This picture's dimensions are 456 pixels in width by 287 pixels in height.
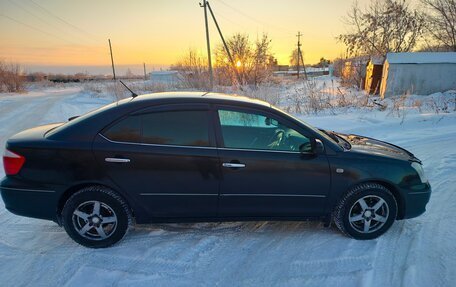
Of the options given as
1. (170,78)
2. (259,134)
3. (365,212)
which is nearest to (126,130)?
(259,134)

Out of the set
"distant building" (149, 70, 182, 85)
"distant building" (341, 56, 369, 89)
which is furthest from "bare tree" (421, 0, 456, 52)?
"distant building" (149, 70, 182, 85)

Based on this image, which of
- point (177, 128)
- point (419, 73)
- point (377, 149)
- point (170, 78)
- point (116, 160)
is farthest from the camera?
point (170, 78)

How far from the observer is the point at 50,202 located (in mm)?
3246

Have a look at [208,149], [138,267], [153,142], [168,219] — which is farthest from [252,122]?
[138,267]

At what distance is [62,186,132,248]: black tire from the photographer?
324 centimetres

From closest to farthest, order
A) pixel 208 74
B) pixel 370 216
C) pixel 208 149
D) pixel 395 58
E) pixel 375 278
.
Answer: pixel 375 278 < pixel 208 149 < pixel 370 216 < pixel 395 58 < pixel 208 74

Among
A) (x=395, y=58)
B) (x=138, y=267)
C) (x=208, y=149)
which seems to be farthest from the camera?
(x=395, y=58)

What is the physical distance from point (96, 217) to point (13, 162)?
1.02 metres

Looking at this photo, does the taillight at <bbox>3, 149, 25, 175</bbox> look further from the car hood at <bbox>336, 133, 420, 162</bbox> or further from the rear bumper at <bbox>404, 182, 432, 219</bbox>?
the rear bumper at <bbox>404, 182, 432, 219</bbox>

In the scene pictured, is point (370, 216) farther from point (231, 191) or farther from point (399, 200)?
point (231, 191)

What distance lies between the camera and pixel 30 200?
10.7 ft

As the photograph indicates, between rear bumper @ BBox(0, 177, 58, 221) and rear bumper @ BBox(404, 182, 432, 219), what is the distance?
3.82m

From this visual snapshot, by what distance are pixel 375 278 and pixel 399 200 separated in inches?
43.0

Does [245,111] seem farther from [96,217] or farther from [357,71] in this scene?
[357,71]
